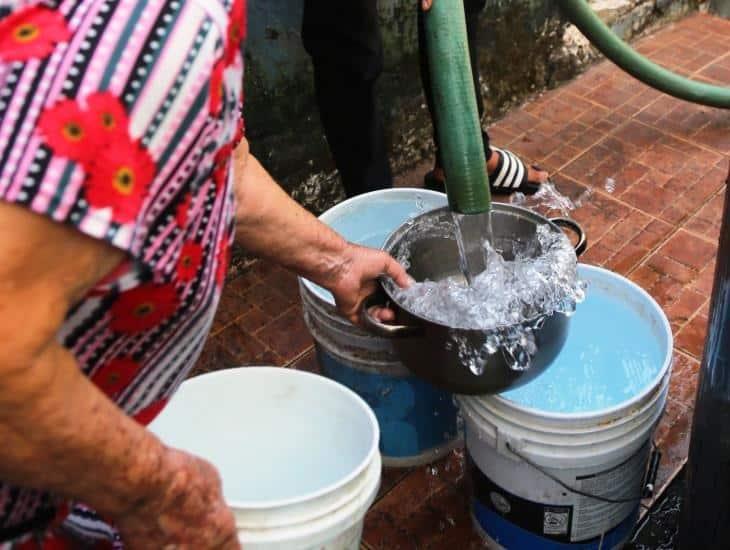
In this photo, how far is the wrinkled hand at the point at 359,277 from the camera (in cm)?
172

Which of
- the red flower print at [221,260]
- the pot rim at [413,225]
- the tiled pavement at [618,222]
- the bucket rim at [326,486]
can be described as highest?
the red flower print at [221,260]

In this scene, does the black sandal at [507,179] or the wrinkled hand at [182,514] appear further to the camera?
the black sandal at [507,179]

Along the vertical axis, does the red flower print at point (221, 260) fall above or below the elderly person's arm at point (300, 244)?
above

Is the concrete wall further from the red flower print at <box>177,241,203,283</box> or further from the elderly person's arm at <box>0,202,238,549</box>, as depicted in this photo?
the elderly person's arm at <box>0,202,238,549</box>

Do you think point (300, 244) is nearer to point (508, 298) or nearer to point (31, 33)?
point (508, 298)

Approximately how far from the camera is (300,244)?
1644 millimetres

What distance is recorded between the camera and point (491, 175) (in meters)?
3.35

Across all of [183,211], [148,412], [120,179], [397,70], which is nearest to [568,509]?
[148,412]

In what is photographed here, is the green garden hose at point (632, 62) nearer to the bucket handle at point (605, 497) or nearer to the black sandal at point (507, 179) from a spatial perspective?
the black sandal at point (507, 179)

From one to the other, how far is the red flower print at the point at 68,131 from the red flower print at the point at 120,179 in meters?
0.02

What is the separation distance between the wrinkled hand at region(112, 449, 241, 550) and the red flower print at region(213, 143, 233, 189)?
14.1 inches

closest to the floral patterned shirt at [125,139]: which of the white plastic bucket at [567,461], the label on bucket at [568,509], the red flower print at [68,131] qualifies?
the red flower print at [68,131]

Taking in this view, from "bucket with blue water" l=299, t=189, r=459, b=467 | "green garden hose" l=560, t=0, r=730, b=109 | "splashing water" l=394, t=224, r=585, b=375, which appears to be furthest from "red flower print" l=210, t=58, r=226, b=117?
"green garden hose" l=560, t=0, r=730, b=109

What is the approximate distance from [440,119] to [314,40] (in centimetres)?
102
